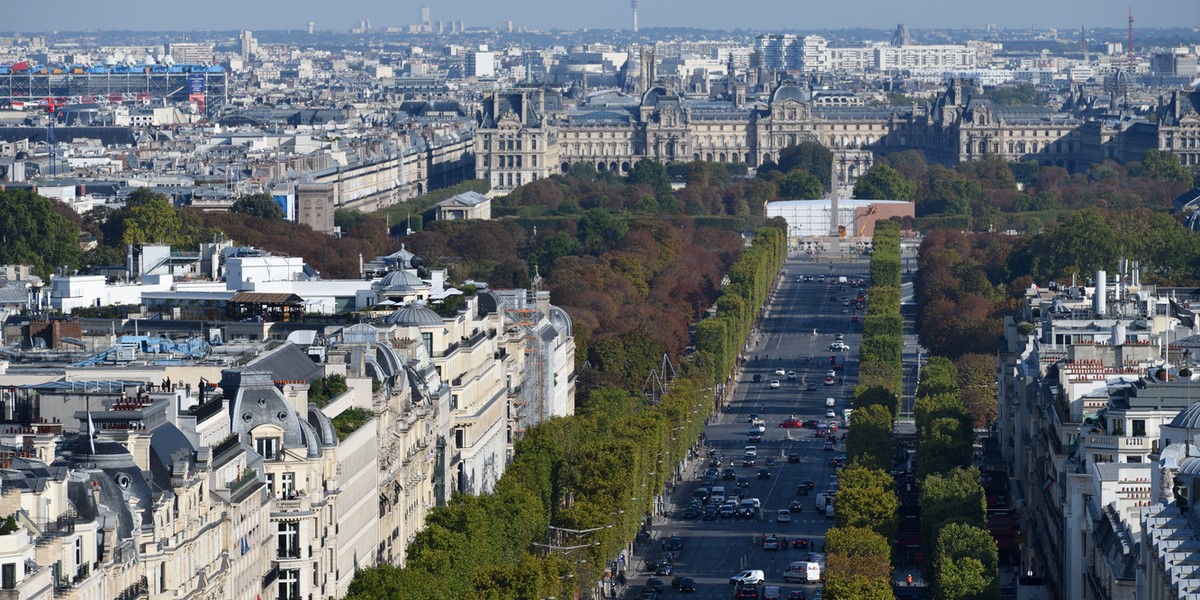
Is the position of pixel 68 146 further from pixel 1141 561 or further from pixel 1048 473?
pixel 1141 561

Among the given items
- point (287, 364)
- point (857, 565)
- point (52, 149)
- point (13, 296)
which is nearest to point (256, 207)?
point (52, 149)

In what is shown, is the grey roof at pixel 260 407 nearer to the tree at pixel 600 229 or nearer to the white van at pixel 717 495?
the white van at pixel 717 495

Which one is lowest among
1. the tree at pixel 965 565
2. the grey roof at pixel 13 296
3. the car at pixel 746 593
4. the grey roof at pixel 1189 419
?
the car at pixel 746 593

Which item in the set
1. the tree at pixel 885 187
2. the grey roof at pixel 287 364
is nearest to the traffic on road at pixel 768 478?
the grey roof at pixel 287 364

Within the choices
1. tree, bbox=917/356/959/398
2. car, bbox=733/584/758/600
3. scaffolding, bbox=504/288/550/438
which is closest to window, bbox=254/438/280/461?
car, bbox=733/584/758/600

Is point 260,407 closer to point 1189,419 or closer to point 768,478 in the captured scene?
point 1189,419

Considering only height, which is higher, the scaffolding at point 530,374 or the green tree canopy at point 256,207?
the scaffolding at point 530,374
